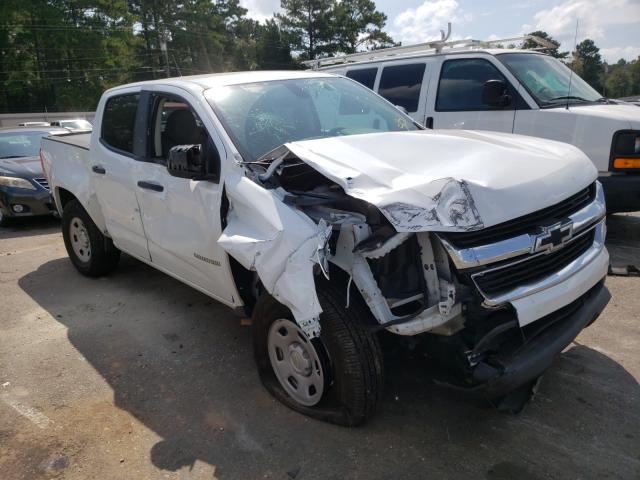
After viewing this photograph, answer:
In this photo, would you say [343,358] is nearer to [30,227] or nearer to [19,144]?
[30,227]

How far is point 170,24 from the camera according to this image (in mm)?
52938

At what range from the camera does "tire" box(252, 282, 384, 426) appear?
2520mm

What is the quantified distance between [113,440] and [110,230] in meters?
2.32

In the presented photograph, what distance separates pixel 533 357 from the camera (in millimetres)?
2406

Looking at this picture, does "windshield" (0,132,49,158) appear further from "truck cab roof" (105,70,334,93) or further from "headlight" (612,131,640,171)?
"headlight" (612,131,640,171)

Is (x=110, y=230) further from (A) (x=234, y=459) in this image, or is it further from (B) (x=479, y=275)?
(B) (x=479, y=275)

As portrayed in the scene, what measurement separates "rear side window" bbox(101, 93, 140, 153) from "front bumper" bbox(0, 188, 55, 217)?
13.7 ft

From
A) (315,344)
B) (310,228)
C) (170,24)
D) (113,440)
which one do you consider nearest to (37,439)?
(113,440)

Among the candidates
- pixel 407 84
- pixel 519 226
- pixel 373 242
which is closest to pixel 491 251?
pixel 519 226

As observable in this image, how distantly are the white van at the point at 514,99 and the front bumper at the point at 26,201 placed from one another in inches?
206

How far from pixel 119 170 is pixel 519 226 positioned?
322cm

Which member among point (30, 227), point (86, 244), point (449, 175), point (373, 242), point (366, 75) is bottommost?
point (30, 227)

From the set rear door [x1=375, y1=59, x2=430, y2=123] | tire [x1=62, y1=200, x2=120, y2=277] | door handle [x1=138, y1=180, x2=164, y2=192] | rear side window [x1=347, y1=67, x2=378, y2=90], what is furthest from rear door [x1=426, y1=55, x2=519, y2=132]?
tire [x1=62, y1=200, x2=120, y2=277]

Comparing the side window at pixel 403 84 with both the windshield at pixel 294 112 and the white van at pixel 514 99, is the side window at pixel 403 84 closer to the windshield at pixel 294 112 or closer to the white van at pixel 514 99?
the white van at pixel 514 99
